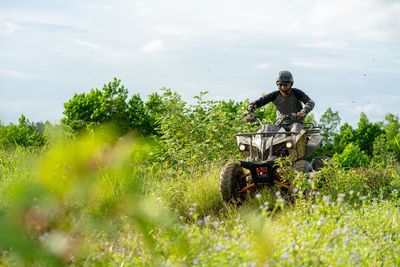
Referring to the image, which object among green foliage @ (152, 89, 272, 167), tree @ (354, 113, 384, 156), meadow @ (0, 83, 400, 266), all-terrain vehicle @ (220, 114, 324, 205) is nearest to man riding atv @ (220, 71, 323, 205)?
all-terrain vehicle @ (220, 114, 324, 205)

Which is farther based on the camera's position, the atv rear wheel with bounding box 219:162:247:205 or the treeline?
the treeline

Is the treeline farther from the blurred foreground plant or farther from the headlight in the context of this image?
the blurred foreground plant

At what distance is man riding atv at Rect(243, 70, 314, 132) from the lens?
6551mm

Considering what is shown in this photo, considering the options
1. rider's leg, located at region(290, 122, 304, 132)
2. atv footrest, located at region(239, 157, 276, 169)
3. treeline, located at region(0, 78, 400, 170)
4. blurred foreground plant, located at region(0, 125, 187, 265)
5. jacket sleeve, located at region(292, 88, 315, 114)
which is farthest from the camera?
treeline, located at region(0, 78, 400, 170)

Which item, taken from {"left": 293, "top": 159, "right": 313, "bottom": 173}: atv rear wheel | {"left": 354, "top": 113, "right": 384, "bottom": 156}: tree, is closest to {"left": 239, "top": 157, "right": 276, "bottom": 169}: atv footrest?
{"left": 293, "top": 159, "right": 313, "bottom": 173}: atv rear wheel

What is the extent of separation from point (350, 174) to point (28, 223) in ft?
19.3

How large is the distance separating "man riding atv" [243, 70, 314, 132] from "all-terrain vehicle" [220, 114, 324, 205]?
416 mm

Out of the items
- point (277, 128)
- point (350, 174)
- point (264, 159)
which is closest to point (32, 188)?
point (264, 159)

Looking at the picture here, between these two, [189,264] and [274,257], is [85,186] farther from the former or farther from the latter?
[274,257]

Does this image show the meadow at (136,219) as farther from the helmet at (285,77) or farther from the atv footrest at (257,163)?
the helmet at (285,77)

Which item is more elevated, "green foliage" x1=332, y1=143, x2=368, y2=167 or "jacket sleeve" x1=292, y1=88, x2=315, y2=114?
"jacket sleeve" x1=292, y1=88, x2=315, y2=114

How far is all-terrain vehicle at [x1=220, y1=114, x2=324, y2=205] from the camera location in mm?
5637

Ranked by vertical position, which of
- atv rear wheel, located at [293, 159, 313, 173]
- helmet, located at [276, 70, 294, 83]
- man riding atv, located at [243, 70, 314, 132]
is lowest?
atv rear wheel, located at [293, 159, 313, 173]

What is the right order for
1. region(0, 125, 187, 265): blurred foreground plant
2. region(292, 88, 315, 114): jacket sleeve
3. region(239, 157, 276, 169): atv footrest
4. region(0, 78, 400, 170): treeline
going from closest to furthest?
region(0, 125, 187, 265): blurred foreground plant
region(239, 157, 276, 169): atv footrest
region(292, 88, 315, 114): jacket sleeve
region(0, 78, 400, 170): treeline
